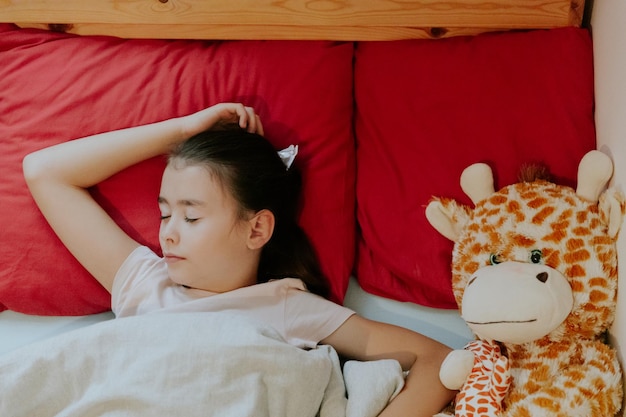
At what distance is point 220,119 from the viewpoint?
4.23ft

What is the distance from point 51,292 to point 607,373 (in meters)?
0.99

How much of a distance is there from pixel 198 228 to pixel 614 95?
736mm

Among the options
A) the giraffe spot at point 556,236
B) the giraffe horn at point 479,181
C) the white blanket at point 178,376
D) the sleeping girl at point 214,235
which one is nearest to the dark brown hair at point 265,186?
the sleeping girl at point 214,235

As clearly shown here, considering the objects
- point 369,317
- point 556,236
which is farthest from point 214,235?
point 556,236

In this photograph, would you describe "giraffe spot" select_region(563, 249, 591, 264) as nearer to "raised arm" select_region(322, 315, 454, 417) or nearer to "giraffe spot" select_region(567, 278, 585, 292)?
"giraffe spot" select_region(567, 278, 585, 292)

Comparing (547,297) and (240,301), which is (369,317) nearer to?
(240,301)

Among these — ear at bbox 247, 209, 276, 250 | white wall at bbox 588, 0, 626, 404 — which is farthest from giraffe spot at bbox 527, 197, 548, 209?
ear at bbox 247, 209, 276, 250

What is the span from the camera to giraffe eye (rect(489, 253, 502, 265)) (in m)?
1.08

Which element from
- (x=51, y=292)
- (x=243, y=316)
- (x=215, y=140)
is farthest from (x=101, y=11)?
(x=243, y=316)

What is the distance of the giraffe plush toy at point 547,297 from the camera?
Result: 3.21 ft

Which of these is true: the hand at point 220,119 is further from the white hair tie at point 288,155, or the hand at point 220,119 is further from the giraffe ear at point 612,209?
the giraffe ear at point 612,209

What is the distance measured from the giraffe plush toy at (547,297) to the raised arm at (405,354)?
4 centimetres

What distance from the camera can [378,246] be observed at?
1.29m

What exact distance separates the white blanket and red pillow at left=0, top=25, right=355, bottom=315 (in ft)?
0.79
